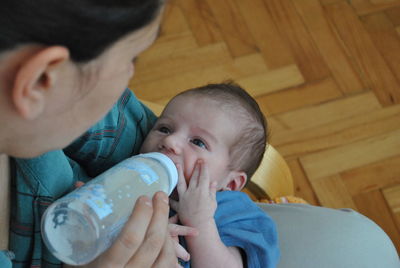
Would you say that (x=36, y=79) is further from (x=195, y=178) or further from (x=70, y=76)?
(x=195, y=178)

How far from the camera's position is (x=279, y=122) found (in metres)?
1.83

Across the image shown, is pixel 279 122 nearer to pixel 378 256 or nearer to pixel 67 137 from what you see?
pixel 378 256

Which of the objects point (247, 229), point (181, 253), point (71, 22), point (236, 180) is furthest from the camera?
point (236, 180)

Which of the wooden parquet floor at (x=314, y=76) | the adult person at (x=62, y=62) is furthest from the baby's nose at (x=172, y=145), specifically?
the wooden parquet floor at (x=314, y=76)

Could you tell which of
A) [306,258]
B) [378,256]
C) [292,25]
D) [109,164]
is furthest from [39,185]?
[292,25]

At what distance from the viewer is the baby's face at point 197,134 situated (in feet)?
3.25

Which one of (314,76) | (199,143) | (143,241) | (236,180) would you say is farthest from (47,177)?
(314,76)

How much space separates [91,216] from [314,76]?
1.45 metres

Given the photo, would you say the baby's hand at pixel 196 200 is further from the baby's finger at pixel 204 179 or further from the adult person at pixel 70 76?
the adult person at pixel 70 76

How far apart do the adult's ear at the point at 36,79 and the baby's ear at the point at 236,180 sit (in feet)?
2.13

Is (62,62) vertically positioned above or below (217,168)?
above

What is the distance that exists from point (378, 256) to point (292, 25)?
1210mm

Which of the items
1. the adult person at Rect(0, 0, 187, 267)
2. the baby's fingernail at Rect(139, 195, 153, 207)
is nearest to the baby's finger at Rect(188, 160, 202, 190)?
the baby's fingernail at Rect(139, 195, 153, 207)

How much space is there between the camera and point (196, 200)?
3.03 ft
